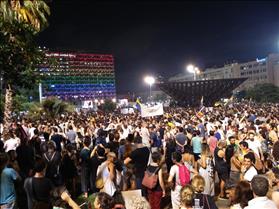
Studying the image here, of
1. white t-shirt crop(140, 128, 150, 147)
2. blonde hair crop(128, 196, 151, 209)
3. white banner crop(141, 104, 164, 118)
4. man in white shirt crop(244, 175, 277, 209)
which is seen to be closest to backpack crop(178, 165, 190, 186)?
blonde hair crop(128, 196, 151, 209)

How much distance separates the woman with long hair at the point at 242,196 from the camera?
5086 millimetres

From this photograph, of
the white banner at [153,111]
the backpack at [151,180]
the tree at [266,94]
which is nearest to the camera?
the backpack at [151,180]

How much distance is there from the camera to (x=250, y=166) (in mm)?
8047

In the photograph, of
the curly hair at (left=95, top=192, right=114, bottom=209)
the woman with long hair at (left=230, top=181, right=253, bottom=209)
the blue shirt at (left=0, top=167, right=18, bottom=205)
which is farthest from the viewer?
the blue shirt at (left=0, top=167, right=18, bottom=205)

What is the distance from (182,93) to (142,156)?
62.9m

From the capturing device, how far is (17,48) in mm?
9539

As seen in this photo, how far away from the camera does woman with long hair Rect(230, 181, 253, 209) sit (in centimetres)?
509

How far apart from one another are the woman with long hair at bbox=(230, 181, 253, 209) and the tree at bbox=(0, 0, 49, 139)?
5654 mm

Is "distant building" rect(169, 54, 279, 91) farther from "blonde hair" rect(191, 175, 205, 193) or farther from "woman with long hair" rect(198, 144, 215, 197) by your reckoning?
"blonde hair" rect(191, 175, 205, 193)

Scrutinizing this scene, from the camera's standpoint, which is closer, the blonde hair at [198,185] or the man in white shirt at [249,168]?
Result: the blonde hair at [198,185]

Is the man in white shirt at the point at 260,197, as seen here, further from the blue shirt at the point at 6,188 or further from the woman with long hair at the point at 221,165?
the woman with long hair at the point at 221,165

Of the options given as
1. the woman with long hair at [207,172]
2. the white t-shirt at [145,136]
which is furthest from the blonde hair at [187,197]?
the white t-shirt at [145,136]

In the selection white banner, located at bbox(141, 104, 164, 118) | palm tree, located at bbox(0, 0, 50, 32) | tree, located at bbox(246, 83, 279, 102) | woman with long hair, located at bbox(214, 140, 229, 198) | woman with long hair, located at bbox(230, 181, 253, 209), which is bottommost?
woman with long hair, located at bbox(214, 140, 229, 198)

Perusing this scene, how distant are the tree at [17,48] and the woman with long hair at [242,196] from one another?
565 cm
